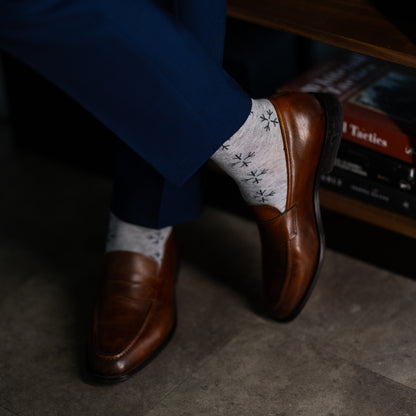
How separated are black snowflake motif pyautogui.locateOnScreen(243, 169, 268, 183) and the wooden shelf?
0.74 feet

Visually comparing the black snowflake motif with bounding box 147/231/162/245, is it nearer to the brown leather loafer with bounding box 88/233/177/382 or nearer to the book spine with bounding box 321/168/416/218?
the brown leather loafer with bounding box 88/233/177/382

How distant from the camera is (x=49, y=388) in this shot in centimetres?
94

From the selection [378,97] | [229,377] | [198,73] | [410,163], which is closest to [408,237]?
[410,163]

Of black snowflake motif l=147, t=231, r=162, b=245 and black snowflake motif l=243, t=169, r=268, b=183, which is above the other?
black snowflake motif l=243, t=169, r=268, b=183

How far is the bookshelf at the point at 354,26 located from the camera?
929 mm

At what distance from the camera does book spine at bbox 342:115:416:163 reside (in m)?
1.05

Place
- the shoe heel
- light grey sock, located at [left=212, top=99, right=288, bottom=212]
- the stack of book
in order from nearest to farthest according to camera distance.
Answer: light grey sock, located at [left=212, top=99, right=288, bottom=212]
the shoe heel
the stack of book

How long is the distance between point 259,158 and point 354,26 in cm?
27

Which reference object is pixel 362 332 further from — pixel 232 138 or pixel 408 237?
pixel 232 138

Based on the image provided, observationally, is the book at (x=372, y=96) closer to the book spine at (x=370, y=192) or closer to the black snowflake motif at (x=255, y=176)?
the book spine at (x=370, y=192)

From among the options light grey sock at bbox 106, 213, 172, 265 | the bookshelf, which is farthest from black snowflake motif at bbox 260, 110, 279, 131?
light grey sock at bbox 106, 213, 172, 265

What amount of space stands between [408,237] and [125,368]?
1.66ft

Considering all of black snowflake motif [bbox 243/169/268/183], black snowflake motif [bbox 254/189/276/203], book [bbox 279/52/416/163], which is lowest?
black snowflake motif [bbox 254/189/276/203]

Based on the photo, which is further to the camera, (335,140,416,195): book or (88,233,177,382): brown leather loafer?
(335,140,416,195): book
